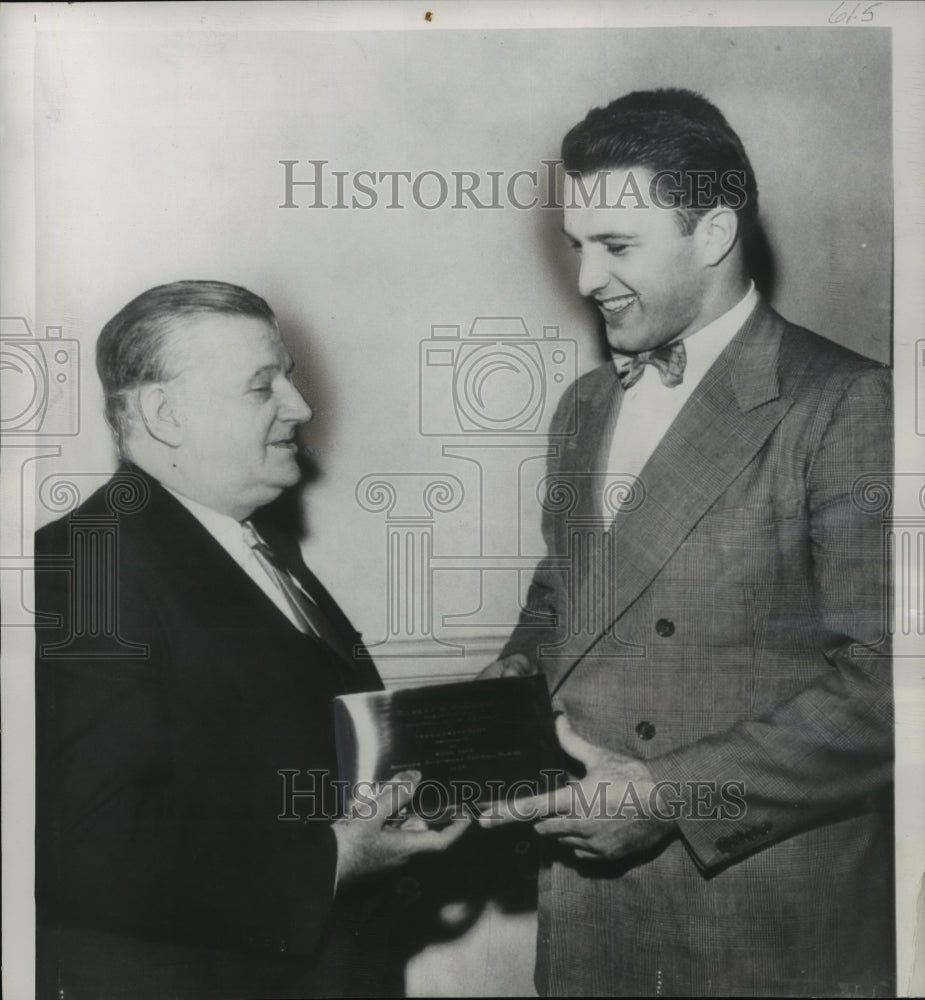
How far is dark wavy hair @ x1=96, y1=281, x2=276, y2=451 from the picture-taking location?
2162 millimetres

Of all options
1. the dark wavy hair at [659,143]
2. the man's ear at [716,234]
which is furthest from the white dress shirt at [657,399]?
the dark wavy hair at [659,143]

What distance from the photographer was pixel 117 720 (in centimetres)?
213

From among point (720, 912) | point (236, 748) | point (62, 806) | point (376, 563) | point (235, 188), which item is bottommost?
point (720, 912)

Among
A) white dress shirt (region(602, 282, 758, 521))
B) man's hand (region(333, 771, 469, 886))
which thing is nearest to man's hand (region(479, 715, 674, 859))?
man's hand (region(333, 771, 469, 886))

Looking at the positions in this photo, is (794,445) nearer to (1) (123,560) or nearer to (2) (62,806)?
(1) (123,560)

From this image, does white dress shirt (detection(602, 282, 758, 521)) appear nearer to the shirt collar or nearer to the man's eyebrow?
the shirt collar

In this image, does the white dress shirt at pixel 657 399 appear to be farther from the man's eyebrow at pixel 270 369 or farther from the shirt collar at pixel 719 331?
the man's eyebrow at pixel 270 369

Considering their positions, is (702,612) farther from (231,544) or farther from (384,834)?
(231,544)

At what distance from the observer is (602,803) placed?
2168 millimetres

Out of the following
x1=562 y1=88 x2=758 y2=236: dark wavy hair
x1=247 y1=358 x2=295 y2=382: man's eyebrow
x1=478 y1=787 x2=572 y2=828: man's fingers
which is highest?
x1=562 y1=88 x2=758 y2=236: dark wavy hair

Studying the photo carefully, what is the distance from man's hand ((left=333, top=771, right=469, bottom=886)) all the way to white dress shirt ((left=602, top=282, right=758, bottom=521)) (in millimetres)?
771

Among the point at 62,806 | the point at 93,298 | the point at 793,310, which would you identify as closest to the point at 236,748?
the point at 62,806

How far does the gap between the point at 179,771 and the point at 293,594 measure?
1.48ft

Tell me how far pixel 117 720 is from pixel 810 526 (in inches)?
62.6
